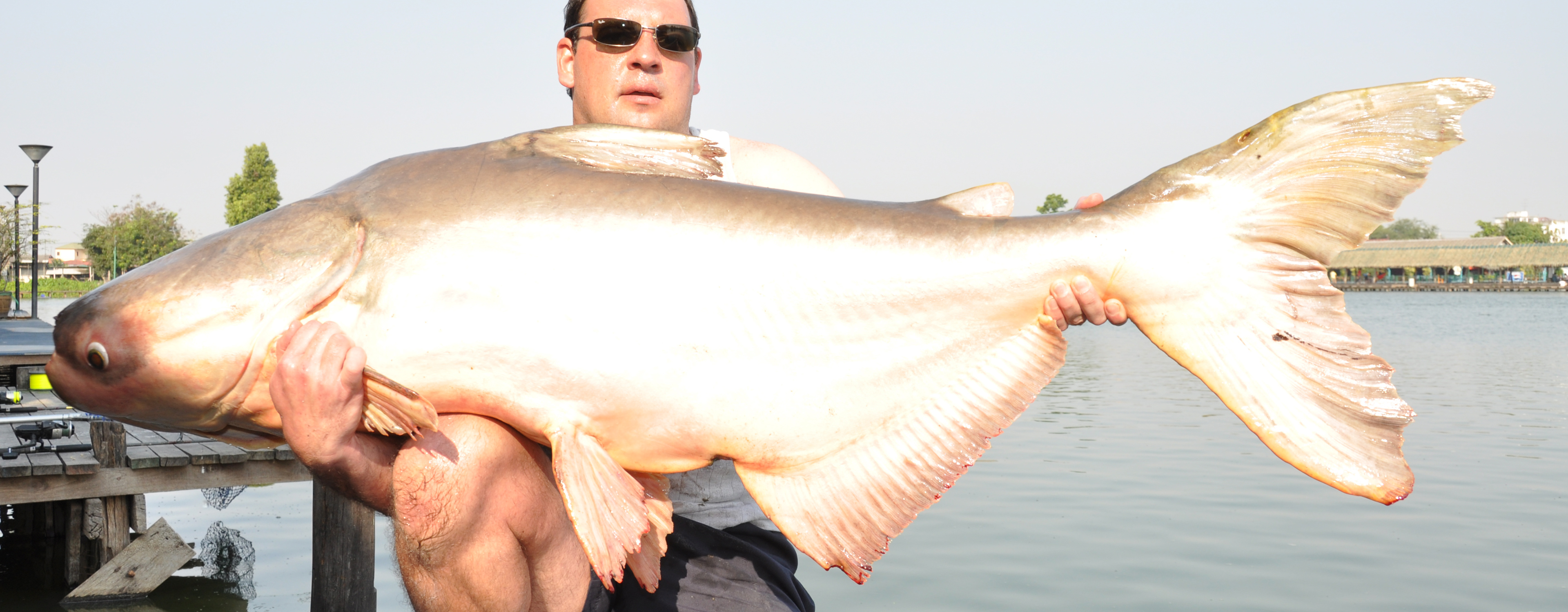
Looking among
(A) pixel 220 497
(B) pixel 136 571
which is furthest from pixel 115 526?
(A) pixel 220 497

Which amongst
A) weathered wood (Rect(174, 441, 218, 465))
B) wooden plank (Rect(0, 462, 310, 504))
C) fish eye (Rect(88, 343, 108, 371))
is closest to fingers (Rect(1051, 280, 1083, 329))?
fish eye (Rect(88, 343, 108, 371))

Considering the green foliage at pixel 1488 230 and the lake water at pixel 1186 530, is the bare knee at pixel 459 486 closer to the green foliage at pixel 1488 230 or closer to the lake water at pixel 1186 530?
the lake water at pixel 1186 530

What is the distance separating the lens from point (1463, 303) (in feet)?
204

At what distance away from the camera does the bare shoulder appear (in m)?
3.19

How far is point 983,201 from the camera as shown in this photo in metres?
2.38

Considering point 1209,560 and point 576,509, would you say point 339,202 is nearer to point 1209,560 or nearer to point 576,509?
point 576,509

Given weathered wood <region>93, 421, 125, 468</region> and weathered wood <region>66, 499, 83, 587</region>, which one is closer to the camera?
weathered wood <region>93, 421, 125, 468</region>

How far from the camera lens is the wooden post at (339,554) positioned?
6.10 m

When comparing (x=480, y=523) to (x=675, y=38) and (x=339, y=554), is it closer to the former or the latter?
(x=675, y=38)

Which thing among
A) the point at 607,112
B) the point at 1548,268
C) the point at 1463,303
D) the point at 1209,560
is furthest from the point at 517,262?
the point at 1548,268

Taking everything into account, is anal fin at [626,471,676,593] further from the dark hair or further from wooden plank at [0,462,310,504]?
wooden plank at [0,462,310,504]

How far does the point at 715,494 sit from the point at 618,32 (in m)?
1.40

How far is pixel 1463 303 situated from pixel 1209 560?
207 ft

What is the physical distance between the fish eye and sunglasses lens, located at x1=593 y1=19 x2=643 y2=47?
5.11ft
